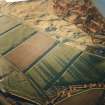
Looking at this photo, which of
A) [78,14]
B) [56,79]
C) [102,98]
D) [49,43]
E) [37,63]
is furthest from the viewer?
[78,14]

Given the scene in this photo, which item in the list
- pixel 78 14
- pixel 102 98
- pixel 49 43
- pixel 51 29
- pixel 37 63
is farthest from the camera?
pixel 78 14

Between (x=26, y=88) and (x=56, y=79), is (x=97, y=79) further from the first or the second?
(x=26, y=88)

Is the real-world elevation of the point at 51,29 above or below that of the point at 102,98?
above

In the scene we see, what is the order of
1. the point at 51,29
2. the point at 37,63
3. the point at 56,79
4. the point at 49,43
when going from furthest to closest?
1. the point at 51,29
2. the point at 49,43
3. the point at 37,63
4. the point at 56,79

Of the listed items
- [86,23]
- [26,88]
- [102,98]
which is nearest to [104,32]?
[86,23]

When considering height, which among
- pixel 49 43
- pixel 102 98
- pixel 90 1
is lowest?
pixel 102 98

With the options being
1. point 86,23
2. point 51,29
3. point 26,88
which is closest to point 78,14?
point 86,23

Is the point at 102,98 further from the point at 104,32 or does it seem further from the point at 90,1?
the point at 90,1

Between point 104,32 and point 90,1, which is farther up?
point 90,1

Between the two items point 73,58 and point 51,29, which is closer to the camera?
point 73,58
